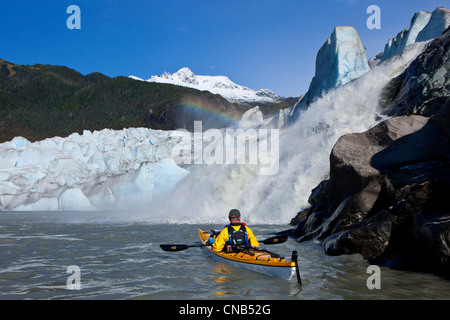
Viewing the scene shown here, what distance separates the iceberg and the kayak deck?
17957 mm

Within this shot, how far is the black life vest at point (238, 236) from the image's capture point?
6.44 metres

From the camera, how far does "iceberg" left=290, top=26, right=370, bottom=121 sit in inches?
864

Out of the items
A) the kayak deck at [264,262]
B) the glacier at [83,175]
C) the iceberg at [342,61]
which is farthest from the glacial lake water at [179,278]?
the glacier at [83,175]

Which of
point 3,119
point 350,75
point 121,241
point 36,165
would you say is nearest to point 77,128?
point 3,119

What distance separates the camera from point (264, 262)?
218 inches

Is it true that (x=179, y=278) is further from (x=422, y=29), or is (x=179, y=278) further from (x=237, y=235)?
(x=422, y=29)

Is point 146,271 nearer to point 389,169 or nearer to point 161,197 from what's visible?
point 389,169

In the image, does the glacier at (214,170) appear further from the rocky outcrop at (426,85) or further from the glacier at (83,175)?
the rocky outcrop at (426,85)

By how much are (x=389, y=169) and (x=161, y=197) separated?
18837 millimetres

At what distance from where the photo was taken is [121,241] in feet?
33.2

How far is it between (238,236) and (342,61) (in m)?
18.8

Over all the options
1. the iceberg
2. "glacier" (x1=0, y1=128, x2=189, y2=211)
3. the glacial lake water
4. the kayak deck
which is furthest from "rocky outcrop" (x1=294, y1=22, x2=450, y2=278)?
"glacier" (x1=0, y1=128, x2=189, y2=211)

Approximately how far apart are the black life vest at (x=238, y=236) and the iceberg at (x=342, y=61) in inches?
692

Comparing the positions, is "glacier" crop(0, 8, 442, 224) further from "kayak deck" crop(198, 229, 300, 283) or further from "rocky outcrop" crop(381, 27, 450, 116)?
"kayak deck" crop(198, 229, 300, 283)
